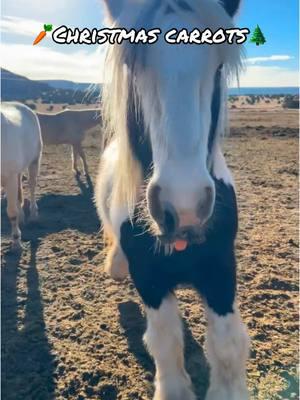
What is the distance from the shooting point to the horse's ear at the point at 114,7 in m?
1.72

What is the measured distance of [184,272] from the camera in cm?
199

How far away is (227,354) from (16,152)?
3.60m

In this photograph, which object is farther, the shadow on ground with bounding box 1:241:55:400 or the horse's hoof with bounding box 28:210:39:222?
the horse's hoof with bounding box 28:210:39:222

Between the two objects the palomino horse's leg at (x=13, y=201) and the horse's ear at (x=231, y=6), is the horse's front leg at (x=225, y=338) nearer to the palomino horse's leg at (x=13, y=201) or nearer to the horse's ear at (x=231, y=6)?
the horse's ear at (x=231, y=6)

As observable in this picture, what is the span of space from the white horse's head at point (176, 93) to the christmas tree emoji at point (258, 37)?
199 mm

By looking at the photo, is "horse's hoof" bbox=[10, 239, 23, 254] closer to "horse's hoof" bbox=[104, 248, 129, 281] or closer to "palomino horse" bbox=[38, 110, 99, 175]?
"horse's hoof" bbox=[104, 248, 129, 281]

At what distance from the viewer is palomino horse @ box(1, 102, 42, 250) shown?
4465 millimetres

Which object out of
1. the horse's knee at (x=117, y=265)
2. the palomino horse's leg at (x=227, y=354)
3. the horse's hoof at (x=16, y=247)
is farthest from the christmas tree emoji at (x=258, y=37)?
the horse's hoof at (x=16, y=247)

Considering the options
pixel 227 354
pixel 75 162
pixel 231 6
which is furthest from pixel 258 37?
pixel 75 162

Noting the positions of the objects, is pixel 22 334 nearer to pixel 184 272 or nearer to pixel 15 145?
pixel 184 272

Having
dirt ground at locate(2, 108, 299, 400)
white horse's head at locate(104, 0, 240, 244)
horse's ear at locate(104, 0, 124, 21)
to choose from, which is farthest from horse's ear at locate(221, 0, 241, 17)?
dirt ground at locate(2, 108, 299, 400)

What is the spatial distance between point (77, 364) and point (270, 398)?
48.8 inches

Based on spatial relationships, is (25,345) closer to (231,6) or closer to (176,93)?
(176,93)

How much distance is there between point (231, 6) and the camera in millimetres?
1718
